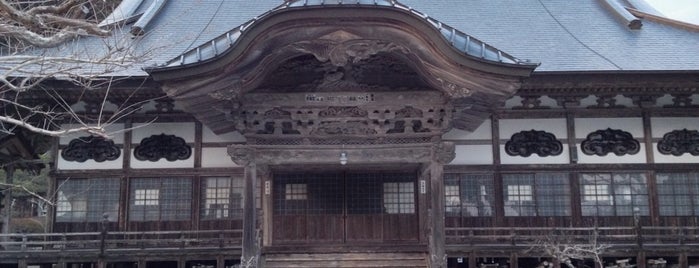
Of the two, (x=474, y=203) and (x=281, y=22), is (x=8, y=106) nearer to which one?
(x=281, y=22)

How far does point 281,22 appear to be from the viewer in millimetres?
9266

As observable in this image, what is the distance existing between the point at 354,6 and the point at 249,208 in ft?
12.1

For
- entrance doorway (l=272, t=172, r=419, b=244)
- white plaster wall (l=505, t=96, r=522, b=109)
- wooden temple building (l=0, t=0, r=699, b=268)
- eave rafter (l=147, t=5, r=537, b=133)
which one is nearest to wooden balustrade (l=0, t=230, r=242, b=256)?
wooden temple building (l=0, t=0, r=699, b=268)

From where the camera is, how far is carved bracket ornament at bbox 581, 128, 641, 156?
1316 centimetres

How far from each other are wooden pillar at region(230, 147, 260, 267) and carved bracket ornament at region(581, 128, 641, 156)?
7.16 m

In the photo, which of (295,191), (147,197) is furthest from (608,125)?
(147,197)

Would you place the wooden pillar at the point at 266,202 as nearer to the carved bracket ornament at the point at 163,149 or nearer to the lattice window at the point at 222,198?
the lattice window at the point at 222,198

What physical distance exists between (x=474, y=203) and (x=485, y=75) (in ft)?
14.2

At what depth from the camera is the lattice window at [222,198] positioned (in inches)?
515

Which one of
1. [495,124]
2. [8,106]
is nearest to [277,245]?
[495,124]

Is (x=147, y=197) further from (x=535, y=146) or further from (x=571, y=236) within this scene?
(x=571, y=236)

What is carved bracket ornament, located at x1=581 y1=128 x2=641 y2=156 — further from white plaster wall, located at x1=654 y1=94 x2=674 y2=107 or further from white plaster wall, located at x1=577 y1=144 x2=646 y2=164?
white plaster wall, located at x1=654 y1=94 x2=674 y2=107

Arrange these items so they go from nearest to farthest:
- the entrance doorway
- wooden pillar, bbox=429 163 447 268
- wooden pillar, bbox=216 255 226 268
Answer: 1. wooden pillar, bbox=429 163 447 268
2. wooden pillar, bbox=216 255 226 268
3. the entrance doorway

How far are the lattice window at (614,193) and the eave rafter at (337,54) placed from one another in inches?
176
